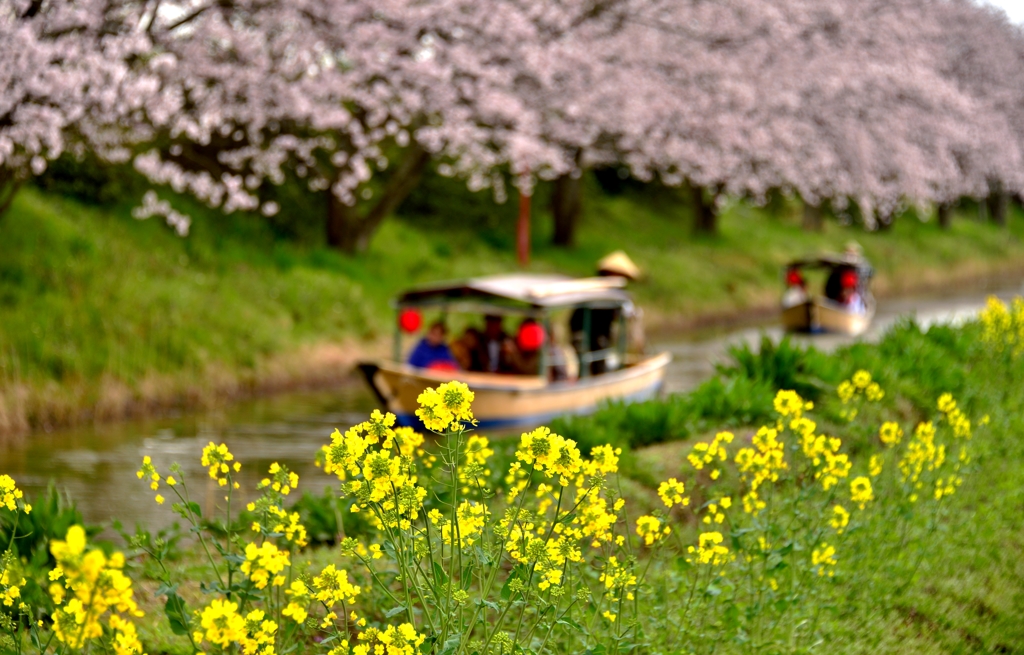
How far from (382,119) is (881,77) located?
12064 mm

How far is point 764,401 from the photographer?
8.98 metres

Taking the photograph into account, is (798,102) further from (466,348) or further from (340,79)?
(466,348)

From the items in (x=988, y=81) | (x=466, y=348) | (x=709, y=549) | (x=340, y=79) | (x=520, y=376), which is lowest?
(x=520, y=376)

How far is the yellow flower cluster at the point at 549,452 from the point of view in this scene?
10.3ft

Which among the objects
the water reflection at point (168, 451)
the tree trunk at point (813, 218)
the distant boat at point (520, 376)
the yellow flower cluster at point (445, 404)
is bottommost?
the water reflection at point (168, 451)

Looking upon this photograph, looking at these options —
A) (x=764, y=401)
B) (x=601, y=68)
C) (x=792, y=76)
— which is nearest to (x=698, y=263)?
(x=792, y=76)

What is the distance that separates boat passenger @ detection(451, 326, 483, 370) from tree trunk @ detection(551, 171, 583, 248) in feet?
43.7

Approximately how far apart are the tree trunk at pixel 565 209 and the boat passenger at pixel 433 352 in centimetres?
1411

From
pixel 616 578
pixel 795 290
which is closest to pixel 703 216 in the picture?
pixel 795 290

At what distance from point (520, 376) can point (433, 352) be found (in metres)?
1.14

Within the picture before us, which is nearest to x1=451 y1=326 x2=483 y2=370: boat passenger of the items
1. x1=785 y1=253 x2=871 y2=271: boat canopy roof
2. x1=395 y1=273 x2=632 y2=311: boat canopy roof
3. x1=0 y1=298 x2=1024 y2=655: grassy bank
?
x1=395 y1=273 x2=632 y2=311: boat canopy roof

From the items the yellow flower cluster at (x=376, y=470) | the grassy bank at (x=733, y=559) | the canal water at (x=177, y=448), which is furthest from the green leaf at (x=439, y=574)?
the canal water at (x=177, y=448)

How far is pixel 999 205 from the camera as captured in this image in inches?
2000

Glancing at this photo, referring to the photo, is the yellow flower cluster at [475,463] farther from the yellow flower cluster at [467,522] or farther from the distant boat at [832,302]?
Result: the distant boat at [832,302]
